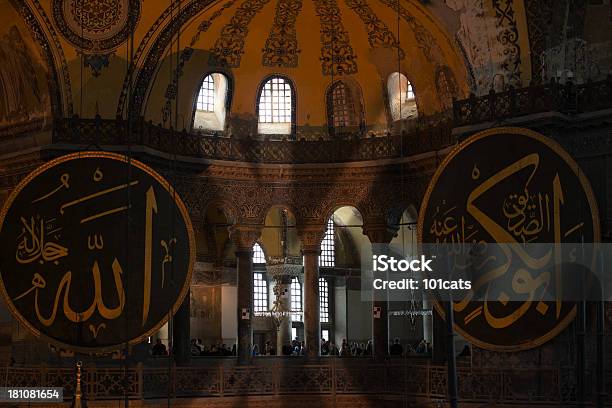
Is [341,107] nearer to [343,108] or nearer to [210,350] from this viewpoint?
[343,108]

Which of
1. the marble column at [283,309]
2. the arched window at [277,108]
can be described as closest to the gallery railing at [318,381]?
the arched window at [277,108]

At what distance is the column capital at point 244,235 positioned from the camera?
18.7m

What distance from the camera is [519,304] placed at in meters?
14.8

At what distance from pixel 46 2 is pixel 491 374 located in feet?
26.1

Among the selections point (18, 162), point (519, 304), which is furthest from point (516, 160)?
point (18, 162)

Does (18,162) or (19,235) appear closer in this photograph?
(19,235)

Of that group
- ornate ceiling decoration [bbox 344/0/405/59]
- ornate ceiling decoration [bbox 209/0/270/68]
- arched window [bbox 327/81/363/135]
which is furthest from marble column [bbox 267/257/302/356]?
ornate ceiling decoration [bbox 344/0/405/59]

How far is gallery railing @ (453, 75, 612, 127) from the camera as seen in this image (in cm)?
1498

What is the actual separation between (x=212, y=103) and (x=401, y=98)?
9.85ft

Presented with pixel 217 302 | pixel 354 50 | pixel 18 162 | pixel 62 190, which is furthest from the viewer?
pixel 217 302

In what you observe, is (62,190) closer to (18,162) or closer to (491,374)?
(18,162)

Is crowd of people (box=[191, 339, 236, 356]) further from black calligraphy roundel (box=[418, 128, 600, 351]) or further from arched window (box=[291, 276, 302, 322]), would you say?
black calligraphy roundel (box=[418, 128, 600, 351])

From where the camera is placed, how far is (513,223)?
15.0 m

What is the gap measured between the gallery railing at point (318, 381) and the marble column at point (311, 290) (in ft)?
2.60
